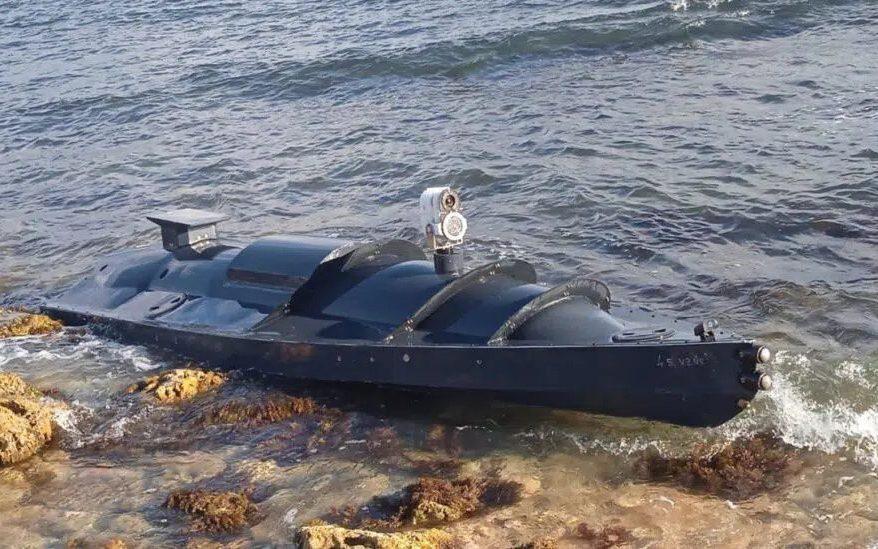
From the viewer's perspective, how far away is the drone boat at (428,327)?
853 centimetres

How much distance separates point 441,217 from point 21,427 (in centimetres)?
432

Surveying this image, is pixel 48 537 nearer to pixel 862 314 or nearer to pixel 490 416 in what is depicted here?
pixel 490 416

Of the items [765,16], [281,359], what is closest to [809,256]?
[281,359]

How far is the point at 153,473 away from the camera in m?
9.07

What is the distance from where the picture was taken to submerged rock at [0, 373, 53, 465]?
9.32m

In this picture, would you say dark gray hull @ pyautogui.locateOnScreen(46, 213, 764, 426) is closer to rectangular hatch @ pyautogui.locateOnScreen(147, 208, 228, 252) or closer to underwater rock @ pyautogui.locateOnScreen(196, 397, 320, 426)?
rectangular hatch @ pyautogui.locateOnScreen(147, 208, 228, 252)

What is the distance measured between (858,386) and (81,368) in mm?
8201

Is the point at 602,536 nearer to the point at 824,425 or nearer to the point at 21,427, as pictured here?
the point at 824,425

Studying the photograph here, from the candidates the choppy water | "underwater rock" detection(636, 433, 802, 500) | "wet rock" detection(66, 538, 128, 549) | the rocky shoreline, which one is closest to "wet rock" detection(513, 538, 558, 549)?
the rocky shoreline

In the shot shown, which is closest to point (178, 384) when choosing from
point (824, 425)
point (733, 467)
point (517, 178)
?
point (733, 467)

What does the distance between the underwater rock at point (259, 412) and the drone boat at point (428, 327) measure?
1.02 feet

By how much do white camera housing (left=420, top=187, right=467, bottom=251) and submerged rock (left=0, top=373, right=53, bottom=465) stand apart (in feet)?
13.2

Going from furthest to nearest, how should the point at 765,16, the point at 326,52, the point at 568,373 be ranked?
the point at 326,52 < the point at 765,16 < the point at 568,373

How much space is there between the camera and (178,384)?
1061 cm
